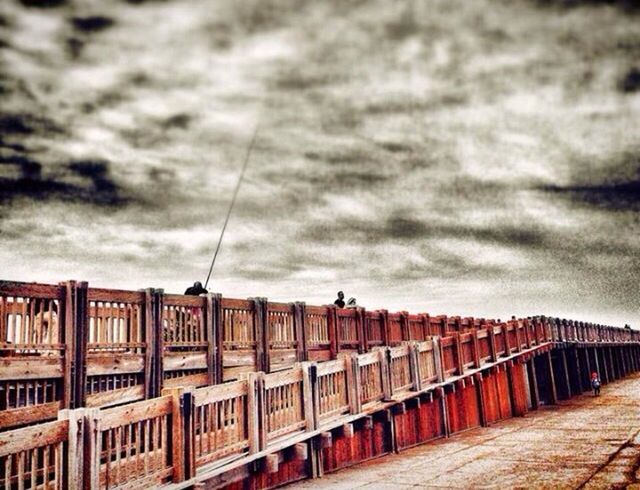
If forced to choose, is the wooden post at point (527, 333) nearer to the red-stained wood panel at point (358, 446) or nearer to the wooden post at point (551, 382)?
the wooden post at point (551, 382)

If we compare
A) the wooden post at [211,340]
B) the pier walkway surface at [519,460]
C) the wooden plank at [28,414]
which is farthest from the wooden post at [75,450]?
the pier walkway surface at [519,460]

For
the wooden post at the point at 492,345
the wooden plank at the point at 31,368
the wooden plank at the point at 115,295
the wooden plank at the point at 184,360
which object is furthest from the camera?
the wooden post at the point at 492,345

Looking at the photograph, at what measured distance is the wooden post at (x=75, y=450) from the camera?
20.0 feet

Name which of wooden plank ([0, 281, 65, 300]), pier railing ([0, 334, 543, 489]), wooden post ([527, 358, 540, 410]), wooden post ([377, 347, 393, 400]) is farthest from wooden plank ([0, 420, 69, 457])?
wooden post ([527, 358, 540, 410])

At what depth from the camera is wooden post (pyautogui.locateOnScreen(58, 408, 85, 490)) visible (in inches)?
240

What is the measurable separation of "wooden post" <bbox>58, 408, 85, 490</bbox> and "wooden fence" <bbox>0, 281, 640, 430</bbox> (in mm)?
1991

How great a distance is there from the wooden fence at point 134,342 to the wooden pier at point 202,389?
2 cm

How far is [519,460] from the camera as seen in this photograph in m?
12.9

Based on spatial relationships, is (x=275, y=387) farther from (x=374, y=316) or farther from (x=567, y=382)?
(x=567, y=382)

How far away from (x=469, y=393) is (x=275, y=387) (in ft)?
37.3

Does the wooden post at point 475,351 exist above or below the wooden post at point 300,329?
below

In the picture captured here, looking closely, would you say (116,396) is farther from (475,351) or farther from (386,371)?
(475,351)

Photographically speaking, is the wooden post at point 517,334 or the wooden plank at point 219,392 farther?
the wooden post at point 517,334

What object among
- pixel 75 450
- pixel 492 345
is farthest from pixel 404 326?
pixel 75 450
